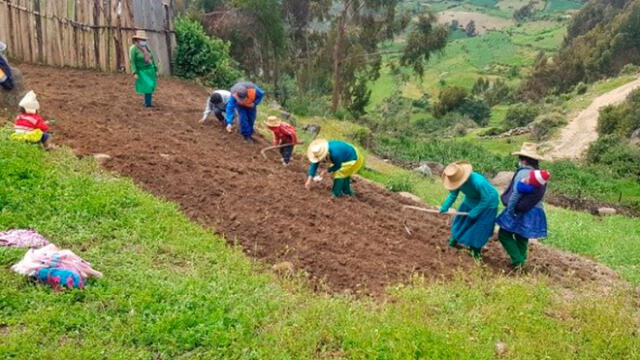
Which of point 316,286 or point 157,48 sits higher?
point 157,48

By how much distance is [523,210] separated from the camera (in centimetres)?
640

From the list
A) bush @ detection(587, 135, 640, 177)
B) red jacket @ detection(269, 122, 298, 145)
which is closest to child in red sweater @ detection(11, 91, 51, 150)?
red jacket @ detection(269, 122, 298, 145)

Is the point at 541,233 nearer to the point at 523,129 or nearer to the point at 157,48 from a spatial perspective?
the point at 157,48

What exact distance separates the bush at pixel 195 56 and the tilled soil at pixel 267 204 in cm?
545

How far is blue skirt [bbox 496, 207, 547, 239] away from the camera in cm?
644

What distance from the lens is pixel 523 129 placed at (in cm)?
3547

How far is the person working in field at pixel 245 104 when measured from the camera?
933 centimetres

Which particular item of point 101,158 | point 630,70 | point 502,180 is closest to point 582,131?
point 630,70

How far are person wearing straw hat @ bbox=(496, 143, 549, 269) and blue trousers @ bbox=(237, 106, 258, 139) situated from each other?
16.0 ft

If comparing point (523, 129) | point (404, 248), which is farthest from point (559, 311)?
point (523, 129)

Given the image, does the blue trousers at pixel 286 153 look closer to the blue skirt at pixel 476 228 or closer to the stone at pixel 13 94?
the blue skirt at pixel 476 228

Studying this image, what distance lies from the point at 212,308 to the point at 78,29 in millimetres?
10368

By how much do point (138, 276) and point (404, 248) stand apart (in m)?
3.12

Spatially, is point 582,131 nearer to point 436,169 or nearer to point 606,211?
point 436,169
